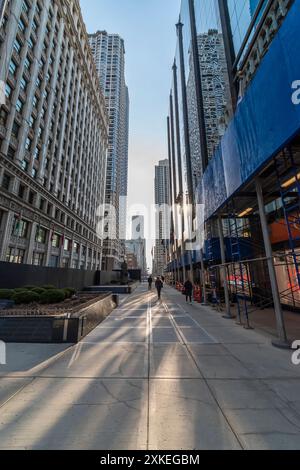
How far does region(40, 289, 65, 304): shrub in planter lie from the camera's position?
10955 millimetres

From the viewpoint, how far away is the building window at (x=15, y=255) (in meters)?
23.0

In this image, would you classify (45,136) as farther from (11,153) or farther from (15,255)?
(15,255)

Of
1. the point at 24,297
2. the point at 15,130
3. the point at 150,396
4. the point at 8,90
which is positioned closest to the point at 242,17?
the point at 150,396

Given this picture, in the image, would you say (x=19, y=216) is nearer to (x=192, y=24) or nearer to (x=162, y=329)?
(x=162, y=329)

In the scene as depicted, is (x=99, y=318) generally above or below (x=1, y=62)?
below

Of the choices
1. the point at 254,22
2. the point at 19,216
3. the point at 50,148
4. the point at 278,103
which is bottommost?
the point at 278,103

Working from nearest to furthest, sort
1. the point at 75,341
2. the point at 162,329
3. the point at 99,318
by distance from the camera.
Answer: the point at 75,341 < the point at 162,329 < the point at 99,318

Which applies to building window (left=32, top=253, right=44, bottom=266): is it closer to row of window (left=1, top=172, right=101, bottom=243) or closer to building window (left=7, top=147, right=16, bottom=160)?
row of window (left=1, top=172, right=101, bottom=243)

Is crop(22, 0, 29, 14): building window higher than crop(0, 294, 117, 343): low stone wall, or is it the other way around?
crop(22, 0, 29, 14): building window

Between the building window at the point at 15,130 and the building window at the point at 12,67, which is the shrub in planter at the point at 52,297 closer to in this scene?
the building window at the point at 15,130

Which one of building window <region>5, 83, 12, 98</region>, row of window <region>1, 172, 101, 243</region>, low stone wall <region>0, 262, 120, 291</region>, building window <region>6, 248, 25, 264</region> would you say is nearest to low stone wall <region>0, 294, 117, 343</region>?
low stone wall <region>0, 262, 120, 291</region>
